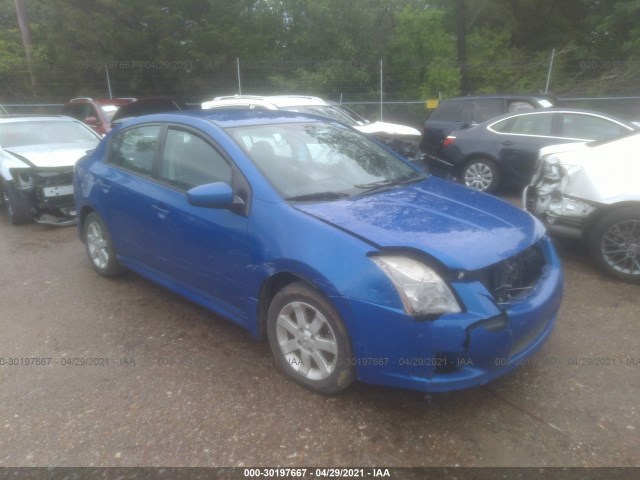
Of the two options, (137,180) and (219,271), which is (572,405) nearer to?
(219,271)

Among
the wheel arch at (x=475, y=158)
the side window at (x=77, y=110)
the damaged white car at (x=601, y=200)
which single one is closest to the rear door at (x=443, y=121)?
the wheel arch at (x=475, y=158)

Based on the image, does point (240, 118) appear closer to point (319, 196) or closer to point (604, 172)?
point (319, 196)

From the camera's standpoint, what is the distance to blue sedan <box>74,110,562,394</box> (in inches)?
103

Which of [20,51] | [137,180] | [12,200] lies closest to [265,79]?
[20,51]

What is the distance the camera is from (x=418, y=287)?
262 centimetres

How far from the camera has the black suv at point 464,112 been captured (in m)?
9.79

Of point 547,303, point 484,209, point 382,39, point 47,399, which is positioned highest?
point 382,39

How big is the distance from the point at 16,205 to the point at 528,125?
24.6 feet

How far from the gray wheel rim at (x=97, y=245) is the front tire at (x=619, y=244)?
14.5 feet

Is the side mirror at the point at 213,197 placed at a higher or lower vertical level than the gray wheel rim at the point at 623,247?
higher

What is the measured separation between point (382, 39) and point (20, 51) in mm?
15877

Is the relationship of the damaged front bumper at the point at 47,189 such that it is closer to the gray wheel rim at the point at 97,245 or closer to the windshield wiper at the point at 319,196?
the gray wheel rim at the point at 97,245

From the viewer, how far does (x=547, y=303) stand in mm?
2928

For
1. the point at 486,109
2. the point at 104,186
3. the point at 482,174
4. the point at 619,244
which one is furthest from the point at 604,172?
the point at 486,109
